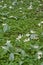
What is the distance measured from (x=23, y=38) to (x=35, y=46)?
0.53 meters

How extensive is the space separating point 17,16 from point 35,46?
1.88 metres

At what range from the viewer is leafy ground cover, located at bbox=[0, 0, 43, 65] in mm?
4414

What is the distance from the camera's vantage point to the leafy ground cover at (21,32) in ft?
14.5

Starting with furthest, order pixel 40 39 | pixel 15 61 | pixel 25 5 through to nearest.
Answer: pixel 25 5
pixel 40 39
pixel 15 61

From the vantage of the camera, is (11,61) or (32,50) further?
(32,50)

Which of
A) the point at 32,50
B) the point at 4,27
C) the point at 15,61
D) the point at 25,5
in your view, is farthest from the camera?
the point at 25,5

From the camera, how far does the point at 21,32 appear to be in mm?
5438

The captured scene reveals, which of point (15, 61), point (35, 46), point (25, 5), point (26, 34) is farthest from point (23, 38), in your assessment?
point (25, 5)

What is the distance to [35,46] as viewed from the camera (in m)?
4.68

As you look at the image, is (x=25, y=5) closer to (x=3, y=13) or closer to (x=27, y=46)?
(x=3, y=13)

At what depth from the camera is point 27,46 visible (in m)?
4.79

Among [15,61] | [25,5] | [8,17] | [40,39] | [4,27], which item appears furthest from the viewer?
[25,5]

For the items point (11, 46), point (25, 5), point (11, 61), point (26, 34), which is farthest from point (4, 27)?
point (25, 5)

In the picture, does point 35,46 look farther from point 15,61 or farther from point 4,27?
point 4,27
